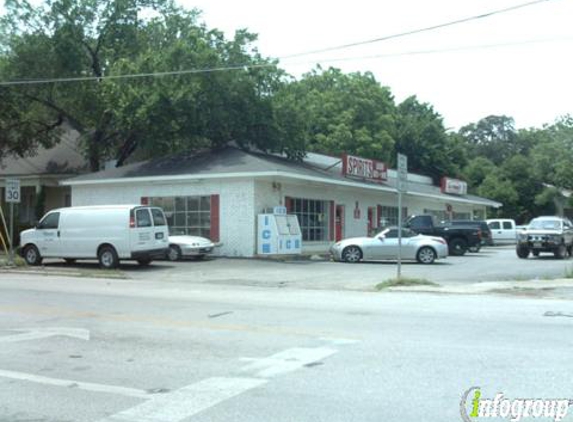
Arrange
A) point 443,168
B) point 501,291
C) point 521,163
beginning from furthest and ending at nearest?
point 521,163, point 443,168, point 501,291

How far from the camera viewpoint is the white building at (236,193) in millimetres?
26391

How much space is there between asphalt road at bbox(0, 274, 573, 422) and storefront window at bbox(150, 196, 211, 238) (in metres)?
13.7

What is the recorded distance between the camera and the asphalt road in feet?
19.9

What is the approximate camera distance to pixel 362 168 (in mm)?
33812

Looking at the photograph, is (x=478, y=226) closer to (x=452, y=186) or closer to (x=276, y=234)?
(x=276, y=234)

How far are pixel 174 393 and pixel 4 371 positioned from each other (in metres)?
2.31

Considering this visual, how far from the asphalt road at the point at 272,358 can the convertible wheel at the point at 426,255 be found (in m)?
11.1

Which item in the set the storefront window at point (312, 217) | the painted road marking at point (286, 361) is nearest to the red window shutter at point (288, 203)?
the storefront window at point (312, 217)

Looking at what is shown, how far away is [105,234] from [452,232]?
15.9 m

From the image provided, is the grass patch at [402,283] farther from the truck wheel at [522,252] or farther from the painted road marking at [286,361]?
the truck wheel at [522,252]

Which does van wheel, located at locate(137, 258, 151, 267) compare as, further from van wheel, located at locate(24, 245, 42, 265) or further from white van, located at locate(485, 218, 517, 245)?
white van, located at locate(485, 218, 517, 245)

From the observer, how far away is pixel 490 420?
220 inches

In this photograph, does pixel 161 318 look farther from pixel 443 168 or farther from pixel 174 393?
pixel 443 168

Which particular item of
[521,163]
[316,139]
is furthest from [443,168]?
[316,139]
